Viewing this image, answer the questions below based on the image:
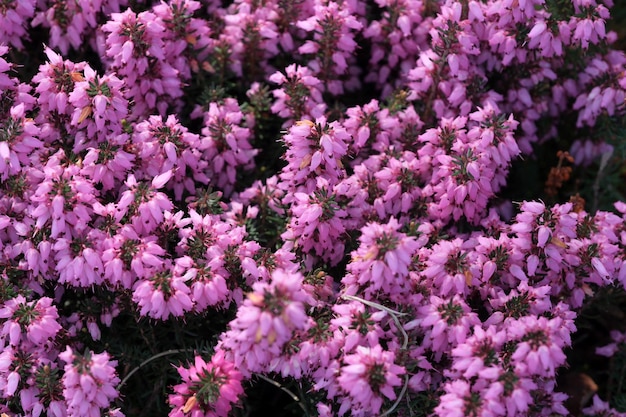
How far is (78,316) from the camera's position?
4.32 m

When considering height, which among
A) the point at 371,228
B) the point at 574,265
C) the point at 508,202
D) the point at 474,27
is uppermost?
the point at 474,27

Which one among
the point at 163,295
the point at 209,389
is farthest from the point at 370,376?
the point at 163,295

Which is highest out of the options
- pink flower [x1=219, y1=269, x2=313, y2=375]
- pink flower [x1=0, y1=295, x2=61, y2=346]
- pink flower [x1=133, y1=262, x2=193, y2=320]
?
pink flower [x1=219, y1=269, x2=313, y2=375]

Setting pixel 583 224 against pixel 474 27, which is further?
pixel 474 27

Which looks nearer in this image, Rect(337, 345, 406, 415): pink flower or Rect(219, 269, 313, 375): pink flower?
Rect(219, 269, 313, 375): pink flower

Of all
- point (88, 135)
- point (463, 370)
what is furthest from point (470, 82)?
point (88, 135)

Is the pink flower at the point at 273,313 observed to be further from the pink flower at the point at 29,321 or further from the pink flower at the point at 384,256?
the pink flower at the point at 29,321

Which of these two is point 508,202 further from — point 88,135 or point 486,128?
point 88,135

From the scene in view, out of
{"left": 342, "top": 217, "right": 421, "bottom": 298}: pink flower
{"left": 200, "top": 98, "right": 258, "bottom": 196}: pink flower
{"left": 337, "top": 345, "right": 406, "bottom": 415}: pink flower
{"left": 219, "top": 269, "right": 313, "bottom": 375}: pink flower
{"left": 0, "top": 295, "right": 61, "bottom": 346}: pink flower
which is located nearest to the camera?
{"left": 219, "top": 269, "right": 313, "bottom": 375}: pink flower

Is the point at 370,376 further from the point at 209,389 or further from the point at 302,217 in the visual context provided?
the point at 302,217

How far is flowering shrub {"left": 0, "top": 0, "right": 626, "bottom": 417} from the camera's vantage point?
3711mm

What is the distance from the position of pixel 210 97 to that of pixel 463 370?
2451mm

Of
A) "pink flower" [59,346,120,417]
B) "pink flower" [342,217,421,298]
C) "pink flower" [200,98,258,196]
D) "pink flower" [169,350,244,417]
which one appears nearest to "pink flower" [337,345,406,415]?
"pink flower" [342,217,421,298]

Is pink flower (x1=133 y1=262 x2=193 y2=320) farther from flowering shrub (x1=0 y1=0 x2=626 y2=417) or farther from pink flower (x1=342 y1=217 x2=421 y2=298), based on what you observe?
pink flower (x1=342 y1=217 x2=421 y2=298)
